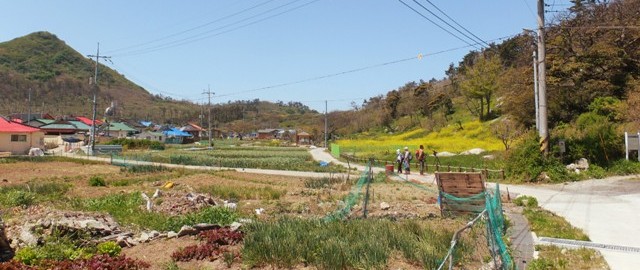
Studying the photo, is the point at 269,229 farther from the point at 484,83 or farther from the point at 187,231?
the point at 484,83

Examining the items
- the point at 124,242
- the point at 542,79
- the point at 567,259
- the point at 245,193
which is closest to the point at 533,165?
the point at 542,79

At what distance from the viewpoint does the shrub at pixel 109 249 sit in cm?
864

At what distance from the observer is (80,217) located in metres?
10.8

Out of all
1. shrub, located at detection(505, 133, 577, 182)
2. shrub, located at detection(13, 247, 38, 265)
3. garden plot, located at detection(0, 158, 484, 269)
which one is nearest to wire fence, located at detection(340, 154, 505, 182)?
shrub, located at detection(505, 133, 577, 182)

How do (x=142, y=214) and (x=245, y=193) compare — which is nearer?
(x=142, y=214)

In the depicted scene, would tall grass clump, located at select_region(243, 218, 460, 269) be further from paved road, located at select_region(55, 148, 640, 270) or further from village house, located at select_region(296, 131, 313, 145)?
village house, located at select_region(296, 131, 313, 145)

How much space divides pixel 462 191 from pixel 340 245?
574 cm

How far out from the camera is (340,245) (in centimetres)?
766

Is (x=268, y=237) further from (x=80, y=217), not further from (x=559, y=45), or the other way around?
(x=559, y=45)

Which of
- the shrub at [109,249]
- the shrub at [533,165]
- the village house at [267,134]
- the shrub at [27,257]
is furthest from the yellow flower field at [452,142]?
the village house at [267,134]

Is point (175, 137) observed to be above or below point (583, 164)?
above

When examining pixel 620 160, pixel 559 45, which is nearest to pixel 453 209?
pixel 620 160

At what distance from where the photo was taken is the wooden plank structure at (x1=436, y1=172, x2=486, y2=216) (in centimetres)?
1194

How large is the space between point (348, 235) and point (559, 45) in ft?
115
